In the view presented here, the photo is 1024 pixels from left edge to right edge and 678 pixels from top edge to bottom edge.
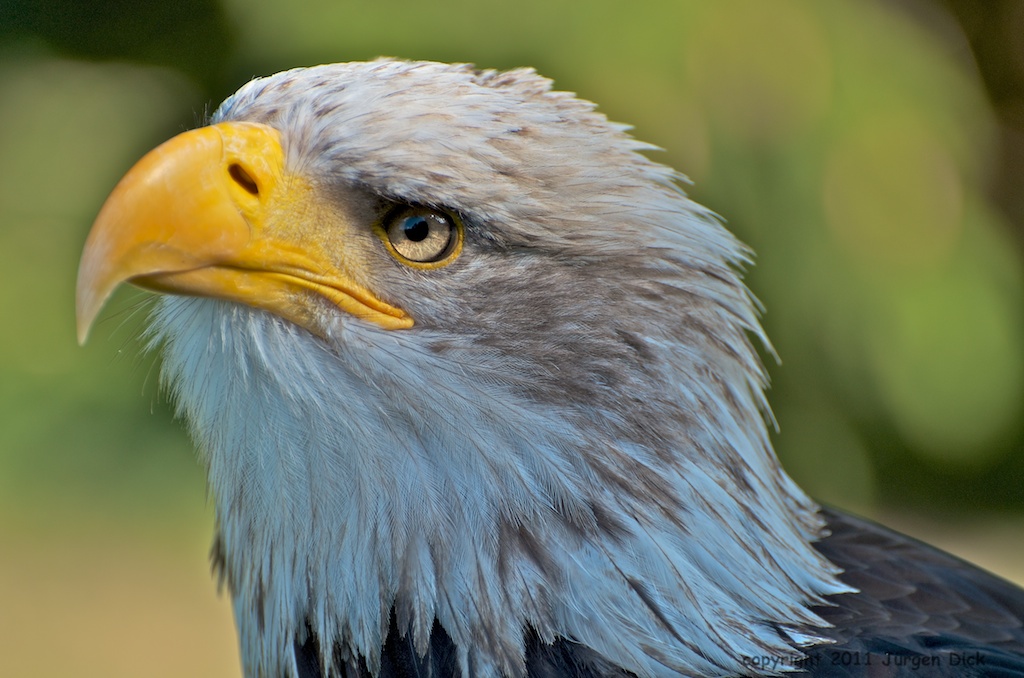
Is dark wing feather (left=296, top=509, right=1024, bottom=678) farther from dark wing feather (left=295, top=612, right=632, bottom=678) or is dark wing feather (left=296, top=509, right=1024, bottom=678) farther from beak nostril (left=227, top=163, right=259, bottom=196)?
beak nostril (left=227, top=163, right=259, bottom=196)

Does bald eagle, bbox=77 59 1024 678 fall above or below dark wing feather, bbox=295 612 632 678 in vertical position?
above

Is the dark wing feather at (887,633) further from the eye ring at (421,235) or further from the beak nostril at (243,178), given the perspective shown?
the beak nostril at (243,178)

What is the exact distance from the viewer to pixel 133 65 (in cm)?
355

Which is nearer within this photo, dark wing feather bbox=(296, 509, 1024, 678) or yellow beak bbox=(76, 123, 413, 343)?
yellow beak bbox=(76, 123, 413, 343)

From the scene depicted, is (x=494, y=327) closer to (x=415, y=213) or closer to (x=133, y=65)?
(x=415, y=213)

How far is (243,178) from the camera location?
1442mm

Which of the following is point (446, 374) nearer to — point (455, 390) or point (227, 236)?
point (455, 390)

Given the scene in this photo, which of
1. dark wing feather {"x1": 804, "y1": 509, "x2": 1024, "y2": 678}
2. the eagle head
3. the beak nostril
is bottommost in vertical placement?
dark wing feather {"x1": 804, "y1": 509, "x2": 1024, "y2": 678}

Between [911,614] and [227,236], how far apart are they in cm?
123

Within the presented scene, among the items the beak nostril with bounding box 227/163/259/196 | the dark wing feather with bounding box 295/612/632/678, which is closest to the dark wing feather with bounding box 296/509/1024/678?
the dark wing feather with bounding box 295/612/632/678

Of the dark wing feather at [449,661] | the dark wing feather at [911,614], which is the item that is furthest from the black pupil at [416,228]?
the dark wing feather at [911,614]

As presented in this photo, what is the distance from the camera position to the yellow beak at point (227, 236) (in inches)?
53.7

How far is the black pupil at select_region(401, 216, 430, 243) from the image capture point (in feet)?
4.70

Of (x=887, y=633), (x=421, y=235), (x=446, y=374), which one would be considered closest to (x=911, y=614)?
(x=887, y=633)
